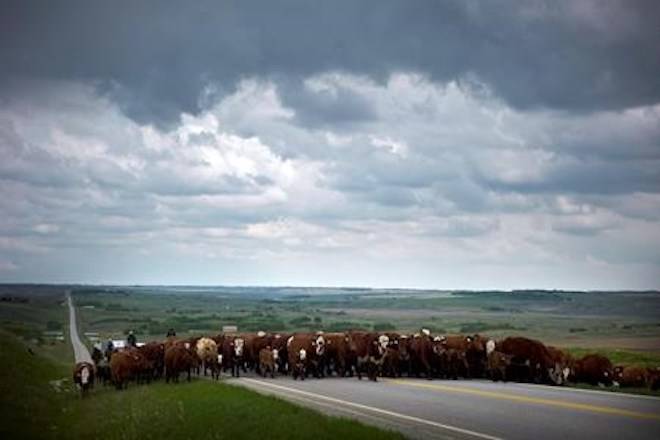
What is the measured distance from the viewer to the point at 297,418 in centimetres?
1853

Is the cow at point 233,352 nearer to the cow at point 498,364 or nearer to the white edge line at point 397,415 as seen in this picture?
the white edge line at point 397,415

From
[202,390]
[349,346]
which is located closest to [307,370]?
[349,346]

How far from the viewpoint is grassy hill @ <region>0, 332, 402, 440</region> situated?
1781 centimetres

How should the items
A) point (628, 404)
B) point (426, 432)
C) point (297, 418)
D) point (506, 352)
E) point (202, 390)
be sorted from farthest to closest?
point (506, 352), point (202, 390), point (628, 404), point (297, 418), point (426, 432)

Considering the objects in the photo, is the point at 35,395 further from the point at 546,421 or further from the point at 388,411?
the point at 546,421

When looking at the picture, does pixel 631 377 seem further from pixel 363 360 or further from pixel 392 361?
pixel 363 360

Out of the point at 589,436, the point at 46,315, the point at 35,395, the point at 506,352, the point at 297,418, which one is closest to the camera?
the point at 589,436

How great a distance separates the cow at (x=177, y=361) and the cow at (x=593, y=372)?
1611 cm

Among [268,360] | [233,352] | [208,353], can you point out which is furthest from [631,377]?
[208,353]

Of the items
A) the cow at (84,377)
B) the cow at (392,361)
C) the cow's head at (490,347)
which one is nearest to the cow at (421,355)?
the cow at (392,361)

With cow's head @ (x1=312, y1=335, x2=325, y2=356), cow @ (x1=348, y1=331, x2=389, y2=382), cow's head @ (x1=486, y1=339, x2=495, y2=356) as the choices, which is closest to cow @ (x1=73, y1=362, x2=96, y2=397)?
cow's head @ (x1=312, y1=335, x2=325, y2=356)

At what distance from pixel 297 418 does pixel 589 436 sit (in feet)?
21.8

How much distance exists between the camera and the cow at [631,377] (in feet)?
112

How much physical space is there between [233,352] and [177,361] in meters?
4.21
